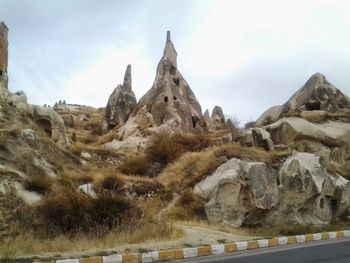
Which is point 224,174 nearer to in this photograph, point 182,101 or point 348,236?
point 348,236

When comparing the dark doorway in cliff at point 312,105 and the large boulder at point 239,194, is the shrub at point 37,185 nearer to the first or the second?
the large boulder at point 239,194

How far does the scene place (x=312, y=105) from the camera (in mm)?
37125

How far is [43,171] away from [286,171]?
10.5 metres

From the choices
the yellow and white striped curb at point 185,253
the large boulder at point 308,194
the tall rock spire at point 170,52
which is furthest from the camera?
the tall rock spire at point 170,52

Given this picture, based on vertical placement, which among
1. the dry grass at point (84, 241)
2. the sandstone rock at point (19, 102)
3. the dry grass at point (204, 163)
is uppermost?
the sandstone rock at point (19, 102)

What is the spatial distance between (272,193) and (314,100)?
1949cm

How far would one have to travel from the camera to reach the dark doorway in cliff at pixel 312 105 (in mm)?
36778

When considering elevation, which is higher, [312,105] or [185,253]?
[312,105]

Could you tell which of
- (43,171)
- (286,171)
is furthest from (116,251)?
(286,171)

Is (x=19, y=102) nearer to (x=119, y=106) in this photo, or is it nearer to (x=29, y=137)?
(x=29, y=137)

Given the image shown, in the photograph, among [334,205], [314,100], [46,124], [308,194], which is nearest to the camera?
[308,194]

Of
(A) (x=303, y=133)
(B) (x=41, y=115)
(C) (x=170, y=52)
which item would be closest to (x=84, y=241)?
(B) (x=41, y=115)

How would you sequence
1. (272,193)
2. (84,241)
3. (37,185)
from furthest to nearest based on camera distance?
1. (272,193)
2. (37,185)
3. (84,241)

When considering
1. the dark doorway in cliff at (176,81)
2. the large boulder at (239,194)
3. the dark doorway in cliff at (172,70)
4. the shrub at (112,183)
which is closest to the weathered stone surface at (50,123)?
the shrub at (112,183)
